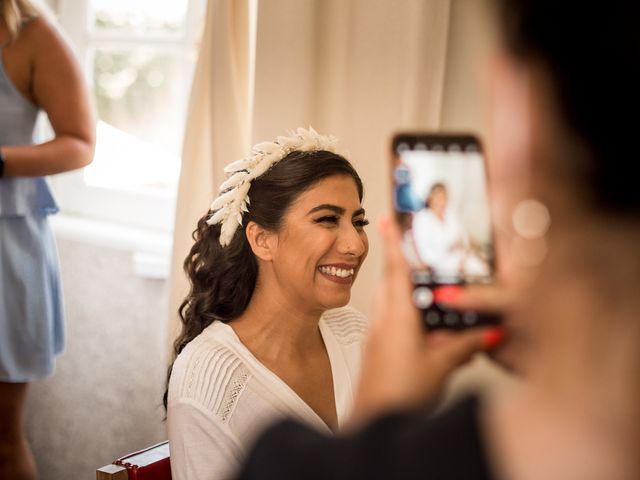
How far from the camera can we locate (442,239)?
762 millimetres

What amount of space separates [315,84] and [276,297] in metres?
Answer: 0.64

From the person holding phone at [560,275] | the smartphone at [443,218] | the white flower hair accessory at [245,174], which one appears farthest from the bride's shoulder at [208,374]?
the person holding phone at [560,275]

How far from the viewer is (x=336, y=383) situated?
166 cm

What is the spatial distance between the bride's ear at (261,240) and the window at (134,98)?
112 centimetres

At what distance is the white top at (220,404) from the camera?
146 cm

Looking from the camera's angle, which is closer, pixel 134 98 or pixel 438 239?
pixel 438 239

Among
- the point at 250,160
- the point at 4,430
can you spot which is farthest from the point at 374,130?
the point at 4,430

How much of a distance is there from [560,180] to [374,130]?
1.69m

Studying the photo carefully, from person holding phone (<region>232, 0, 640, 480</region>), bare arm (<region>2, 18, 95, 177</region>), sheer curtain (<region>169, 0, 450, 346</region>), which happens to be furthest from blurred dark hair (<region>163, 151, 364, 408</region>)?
person holding phone (<region>232, 0, 640, 480</region>)

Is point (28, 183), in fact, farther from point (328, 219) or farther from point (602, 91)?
point (602, 91)

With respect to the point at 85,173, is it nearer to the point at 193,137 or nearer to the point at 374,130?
the point at 193,137

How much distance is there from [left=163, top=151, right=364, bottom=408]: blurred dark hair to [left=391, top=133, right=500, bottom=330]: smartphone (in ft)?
2.85

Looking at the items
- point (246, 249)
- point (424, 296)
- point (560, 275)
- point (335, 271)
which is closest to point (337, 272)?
point (335, 271)

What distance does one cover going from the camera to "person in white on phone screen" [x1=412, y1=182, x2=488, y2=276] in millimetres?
687
